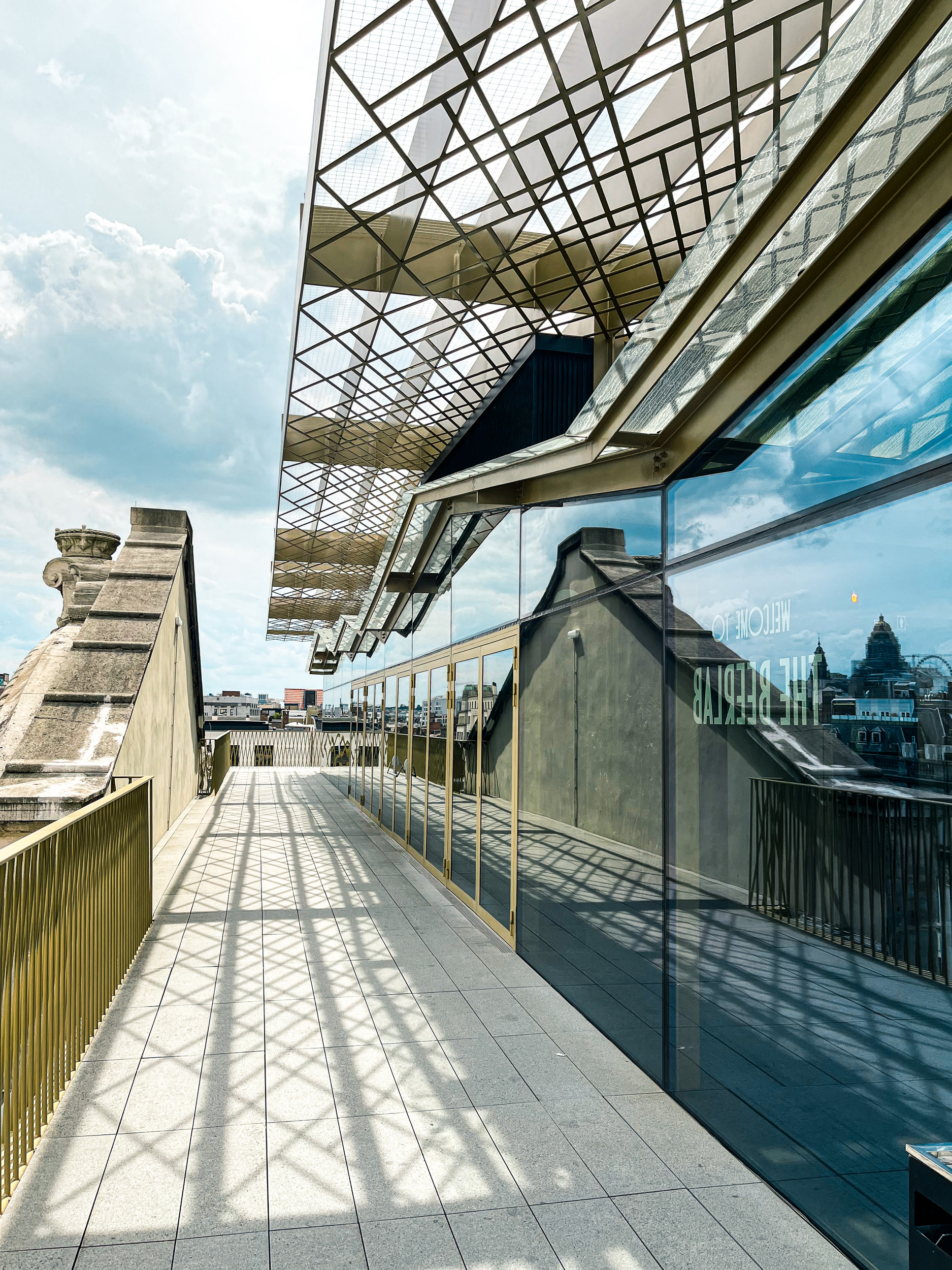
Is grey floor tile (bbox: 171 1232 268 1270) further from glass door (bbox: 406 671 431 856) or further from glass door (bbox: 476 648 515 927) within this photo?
glass door (bbox: 406 671 431 856)

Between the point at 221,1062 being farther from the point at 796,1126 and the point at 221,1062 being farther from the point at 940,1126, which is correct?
the point at 940,1126

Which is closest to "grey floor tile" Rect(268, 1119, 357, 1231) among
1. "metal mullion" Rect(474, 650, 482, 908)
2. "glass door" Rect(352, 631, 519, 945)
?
"glass door" Rect(352, 631, 519, 945)

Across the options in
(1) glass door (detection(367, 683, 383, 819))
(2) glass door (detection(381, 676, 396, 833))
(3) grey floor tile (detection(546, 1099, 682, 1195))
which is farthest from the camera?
(1) glass door (detection(367, 683, 383, 819))

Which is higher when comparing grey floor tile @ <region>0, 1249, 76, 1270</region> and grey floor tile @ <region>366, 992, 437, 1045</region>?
grey floor tile @ <region>0, 1249, 76, 1270</region>

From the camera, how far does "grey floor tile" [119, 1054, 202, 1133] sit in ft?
11.6

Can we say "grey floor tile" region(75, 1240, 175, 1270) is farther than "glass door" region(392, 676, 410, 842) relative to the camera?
No

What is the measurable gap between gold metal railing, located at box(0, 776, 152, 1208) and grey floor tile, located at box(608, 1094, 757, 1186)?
2.50 metres

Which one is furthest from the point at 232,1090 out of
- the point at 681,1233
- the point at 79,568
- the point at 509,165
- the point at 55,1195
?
the point at 509,165

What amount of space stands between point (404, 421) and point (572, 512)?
15484 mm

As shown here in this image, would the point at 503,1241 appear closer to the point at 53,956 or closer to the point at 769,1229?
the point at 769,1229

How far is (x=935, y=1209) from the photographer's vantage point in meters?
1.78

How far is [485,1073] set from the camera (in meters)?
4.15

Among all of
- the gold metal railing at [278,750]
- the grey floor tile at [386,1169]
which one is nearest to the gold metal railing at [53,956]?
the grey floor tile at [386,1169]

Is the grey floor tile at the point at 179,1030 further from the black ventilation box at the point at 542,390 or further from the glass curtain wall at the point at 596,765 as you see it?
the black ventilation box at the point at 542,390
